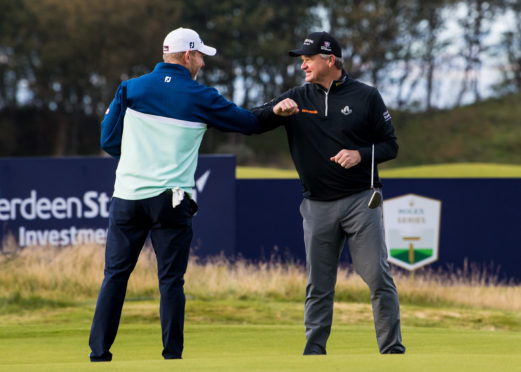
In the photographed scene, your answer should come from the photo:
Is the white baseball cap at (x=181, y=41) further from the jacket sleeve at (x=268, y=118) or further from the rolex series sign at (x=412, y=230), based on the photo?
the rolex series sign at (x=412, y=230)

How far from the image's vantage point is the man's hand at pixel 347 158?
15.3 ft

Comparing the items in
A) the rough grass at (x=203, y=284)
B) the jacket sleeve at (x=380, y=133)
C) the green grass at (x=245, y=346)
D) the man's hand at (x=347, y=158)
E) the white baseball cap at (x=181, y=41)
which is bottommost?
the rough grass at (x=203, y=284)

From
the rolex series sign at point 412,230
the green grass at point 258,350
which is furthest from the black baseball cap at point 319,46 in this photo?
the rolex series sign at point 412,230

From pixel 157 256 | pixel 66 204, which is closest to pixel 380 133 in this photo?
pixel 157 256

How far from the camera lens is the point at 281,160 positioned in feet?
130

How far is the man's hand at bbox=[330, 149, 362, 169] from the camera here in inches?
183

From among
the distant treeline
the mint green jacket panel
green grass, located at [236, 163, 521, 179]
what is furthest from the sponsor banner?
the distant treeline

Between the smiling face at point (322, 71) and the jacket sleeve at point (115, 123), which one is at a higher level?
the smiling face at point (322, 71)

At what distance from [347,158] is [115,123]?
1.22m

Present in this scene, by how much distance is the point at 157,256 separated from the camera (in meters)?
4.46

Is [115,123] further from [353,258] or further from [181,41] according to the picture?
[353,258]

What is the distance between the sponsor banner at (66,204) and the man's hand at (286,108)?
6.14m

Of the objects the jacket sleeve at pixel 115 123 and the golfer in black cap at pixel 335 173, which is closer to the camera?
the jacket sleeve at pixel 115 123

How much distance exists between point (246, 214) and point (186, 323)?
12.9 ft
